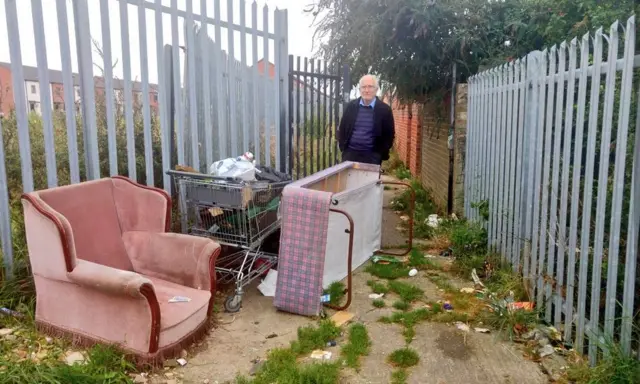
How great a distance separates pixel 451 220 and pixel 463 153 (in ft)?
3.21

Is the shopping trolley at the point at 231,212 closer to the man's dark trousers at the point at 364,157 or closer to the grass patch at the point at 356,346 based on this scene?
the grass patch at the point at 356,346

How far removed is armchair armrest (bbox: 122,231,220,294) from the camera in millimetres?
3598

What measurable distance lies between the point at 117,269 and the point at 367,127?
3.66m

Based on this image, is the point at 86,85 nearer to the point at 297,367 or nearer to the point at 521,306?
the point at 297,367

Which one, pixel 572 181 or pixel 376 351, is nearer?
pixel 572 181

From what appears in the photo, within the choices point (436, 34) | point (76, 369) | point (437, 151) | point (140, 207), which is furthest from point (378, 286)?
point (437, 151)

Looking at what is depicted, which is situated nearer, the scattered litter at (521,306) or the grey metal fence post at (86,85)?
the scattered litter at (521,306)

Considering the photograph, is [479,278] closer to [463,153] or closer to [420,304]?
[420,304]

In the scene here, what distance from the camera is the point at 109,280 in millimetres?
2959

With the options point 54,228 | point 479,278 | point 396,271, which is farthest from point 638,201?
point 54,228

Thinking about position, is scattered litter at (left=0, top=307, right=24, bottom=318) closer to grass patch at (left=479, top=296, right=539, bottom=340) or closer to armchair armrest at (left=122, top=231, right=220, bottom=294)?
armchair armrest at (left=122, top=231, right=220, bottom=294)

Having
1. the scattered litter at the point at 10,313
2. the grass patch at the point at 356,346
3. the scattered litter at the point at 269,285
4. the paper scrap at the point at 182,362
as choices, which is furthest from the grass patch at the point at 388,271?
the scattered litter at the point at 10,313

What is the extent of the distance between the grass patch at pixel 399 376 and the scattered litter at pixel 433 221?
385 cm

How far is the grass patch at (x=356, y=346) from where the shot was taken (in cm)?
328
